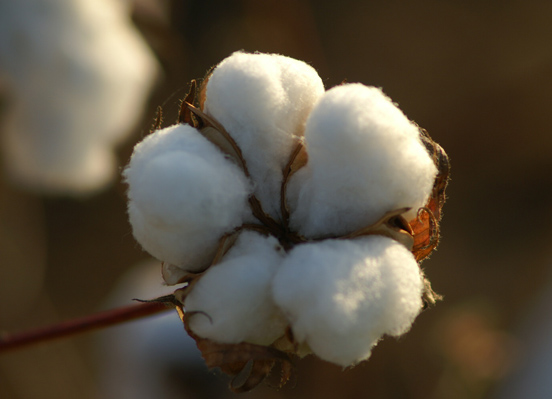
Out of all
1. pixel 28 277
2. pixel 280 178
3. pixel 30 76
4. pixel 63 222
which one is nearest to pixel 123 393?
pixel 28 277

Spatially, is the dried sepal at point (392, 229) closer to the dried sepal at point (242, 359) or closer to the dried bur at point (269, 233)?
the dried bur at point (269, 233)

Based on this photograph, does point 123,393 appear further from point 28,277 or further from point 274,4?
point 274,4

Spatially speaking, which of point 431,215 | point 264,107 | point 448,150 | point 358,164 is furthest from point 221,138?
point 448,150

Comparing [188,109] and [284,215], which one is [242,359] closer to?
[284,215]

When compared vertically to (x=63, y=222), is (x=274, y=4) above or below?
above

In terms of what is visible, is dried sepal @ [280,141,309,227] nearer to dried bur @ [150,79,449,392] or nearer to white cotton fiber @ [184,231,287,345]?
dried bur @ [150,79,449,392]

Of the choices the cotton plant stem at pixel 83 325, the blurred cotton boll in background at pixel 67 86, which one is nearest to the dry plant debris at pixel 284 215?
the cotton plant stem at pixel 83 325

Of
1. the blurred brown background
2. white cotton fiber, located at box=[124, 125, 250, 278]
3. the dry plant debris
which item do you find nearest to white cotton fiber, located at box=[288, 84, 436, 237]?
the dry plant debris
